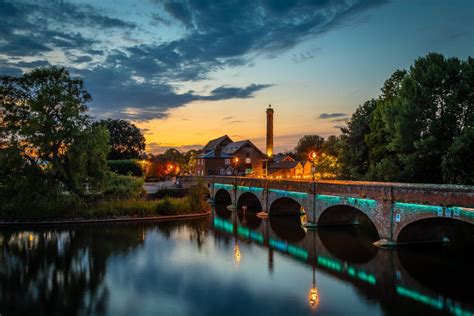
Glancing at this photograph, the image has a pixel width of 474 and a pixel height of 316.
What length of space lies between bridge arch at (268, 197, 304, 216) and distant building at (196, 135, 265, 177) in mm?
31163

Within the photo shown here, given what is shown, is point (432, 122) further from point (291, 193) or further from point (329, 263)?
point (329, 263)

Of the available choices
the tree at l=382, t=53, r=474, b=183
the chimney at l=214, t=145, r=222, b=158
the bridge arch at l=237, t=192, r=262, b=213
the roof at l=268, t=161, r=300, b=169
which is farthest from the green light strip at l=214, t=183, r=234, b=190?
the roof at l=268, t=161, r=300, b=169

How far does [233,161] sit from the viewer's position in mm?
76812

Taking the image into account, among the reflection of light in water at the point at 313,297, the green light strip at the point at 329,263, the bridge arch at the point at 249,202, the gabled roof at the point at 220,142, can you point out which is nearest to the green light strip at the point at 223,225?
the bridge arch at the point at 249,202

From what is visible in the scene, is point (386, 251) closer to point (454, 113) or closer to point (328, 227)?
point (328, 227)

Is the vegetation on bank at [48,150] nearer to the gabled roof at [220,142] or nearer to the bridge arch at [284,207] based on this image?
the bridge arch at [284,207]

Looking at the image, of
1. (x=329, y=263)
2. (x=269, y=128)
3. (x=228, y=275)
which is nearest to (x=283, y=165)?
(x=269, y=128)

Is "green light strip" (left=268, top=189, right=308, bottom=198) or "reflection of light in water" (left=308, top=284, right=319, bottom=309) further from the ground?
"green light strip" (left=268, top=189, right=308, bottom=198)

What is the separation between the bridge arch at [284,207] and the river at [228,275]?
869 centimetres

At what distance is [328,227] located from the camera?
1428 inches

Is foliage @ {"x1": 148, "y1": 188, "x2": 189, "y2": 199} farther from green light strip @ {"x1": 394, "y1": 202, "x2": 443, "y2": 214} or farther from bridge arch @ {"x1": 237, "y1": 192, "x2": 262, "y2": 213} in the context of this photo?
green light strip @ {"x1": 394, "y1": 202, "x2": 443, "y2": 214}

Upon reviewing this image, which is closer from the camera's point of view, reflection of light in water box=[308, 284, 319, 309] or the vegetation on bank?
reflection of light in water box=[308, 284, 319, 309]

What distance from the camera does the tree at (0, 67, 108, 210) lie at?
129 ft

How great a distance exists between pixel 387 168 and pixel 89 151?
95.4 ft
